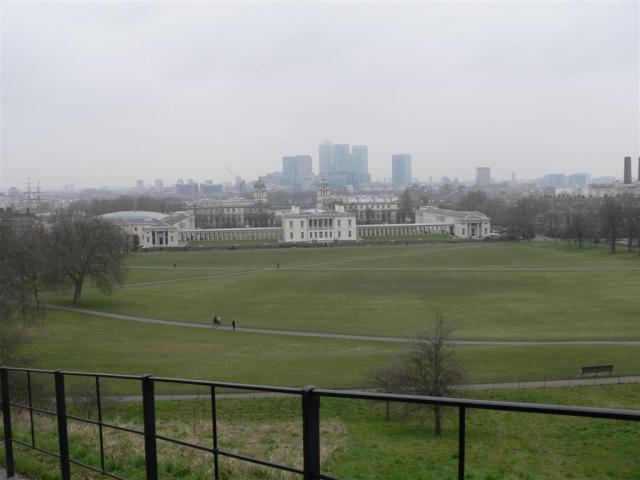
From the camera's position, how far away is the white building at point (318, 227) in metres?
126

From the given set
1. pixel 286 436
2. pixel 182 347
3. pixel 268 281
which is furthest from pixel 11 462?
pixel 268 281

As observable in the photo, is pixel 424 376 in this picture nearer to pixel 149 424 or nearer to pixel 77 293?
pixel 149 424

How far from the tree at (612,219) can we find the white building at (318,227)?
50.8 meters

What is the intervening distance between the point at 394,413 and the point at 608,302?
3109 centimetres

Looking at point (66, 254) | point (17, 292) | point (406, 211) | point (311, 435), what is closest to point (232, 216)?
point (406, 211)

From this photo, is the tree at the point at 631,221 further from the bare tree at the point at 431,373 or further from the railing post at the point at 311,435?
the railing post at the point at 311,435

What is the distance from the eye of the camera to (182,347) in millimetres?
31609

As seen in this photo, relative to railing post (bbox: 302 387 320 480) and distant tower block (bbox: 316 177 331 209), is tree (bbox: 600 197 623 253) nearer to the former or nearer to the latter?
railing post (bbox: 302 387 320 480)

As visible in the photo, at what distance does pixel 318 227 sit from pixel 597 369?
10556cm

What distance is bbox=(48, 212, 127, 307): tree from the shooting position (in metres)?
44.8

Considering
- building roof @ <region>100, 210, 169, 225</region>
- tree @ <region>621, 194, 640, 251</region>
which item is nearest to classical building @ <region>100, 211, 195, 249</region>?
building roof @ <region>100, 210, 169, 225</region>

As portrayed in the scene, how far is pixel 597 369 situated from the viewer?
23672mm

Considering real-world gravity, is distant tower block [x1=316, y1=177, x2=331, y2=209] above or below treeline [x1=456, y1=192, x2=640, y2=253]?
above

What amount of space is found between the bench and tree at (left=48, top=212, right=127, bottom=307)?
3406 centimetres
